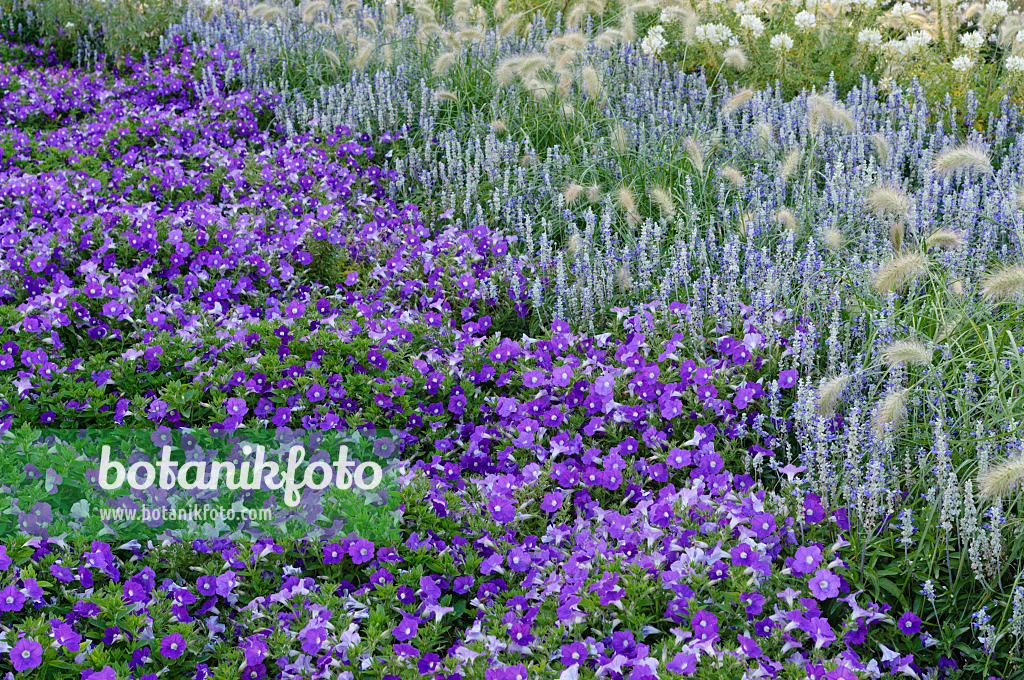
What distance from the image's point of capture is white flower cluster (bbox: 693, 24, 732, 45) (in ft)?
19.4

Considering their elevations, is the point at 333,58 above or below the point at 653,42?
below

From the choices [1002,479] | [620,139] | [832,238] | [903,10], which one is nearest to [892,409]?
[1002,479]

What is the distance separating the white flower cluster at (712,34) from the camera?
5.90 meters

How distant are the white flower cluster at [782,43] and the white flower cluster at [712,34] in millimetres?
304

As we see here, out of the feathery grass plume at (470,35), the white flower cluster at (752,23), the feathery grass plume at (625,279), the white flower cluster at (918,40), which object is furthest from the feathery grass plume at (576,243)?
the white flower cluster at (918,40)

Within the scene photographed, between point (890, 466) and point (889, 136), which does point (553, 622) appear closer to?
point (890, 466)

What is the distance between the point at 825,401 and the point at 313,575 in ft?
5.17

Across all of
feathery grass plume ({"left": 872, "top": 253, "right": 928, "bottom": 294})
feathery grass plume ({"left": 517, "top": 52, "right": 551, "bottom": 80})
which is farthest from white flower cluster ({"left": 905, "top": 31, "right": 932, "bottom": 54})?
feathery grass plume ({"left": 872, "top": 253, "right": 928, "bottom": 294})

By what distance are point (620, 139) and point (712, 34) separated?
4.88ft

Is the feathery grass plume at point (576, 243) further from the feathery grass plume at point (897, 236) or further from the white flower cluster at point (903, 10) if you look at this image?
the white flower cluster at point (903, 10)

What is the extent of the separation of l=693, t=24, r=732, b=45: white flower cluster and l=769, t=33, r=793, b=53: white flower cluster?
1.00 ft

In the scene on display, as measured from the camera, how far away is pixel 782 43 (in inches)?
232

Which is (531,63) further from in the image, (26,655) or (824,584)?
(26,655)

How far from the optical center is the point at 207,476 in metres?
2.94
